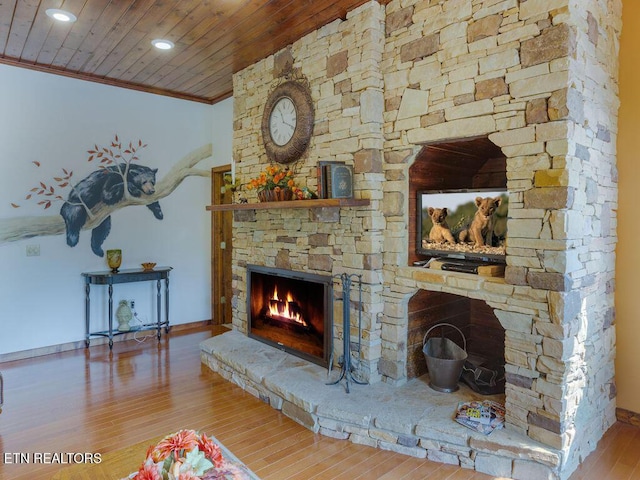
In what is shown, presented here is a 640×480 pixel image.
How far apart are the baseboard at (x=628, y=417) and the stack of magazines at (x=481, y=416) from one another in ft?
3.21

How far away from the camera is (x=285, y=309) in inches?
154

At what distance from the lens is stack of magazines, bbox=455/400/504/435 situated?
2.45 meters

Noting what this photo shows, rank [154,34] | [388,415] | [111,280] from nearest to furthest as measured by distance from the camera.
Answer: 1. [388,415]
2. [154,34]
3. [111,280]

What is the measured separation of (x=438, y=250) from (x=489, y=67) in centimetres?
125

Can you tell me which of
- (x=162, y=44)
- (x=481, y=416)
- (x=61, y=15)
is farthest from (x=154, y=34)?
(x=481, y=416)

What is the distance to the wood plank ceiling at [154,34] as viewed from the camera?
3.10m

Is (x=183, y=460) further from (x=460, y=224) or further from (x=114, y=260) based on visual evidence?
(x=114, y=260)

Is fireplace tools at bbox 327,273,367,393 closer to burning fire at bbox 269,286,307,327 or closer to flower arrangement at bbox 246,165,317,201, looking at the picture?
burning fire at bbox 269,286,307,327

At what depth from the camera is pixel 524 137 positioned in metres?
2.35

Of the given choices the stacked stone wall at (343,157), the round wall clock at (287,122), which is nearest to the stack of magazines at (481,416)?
the stacked stone wall at (343,157)

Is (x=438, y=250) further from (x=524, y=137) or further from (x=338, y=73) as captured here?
(x=338, y=73)

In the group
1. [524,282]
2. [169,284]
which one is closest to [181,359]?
[169,284]

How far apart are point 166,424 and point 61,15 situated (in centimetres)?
326

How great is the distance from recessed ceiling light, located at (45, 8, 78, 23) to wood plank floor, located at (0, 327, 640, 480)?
3.09 m
